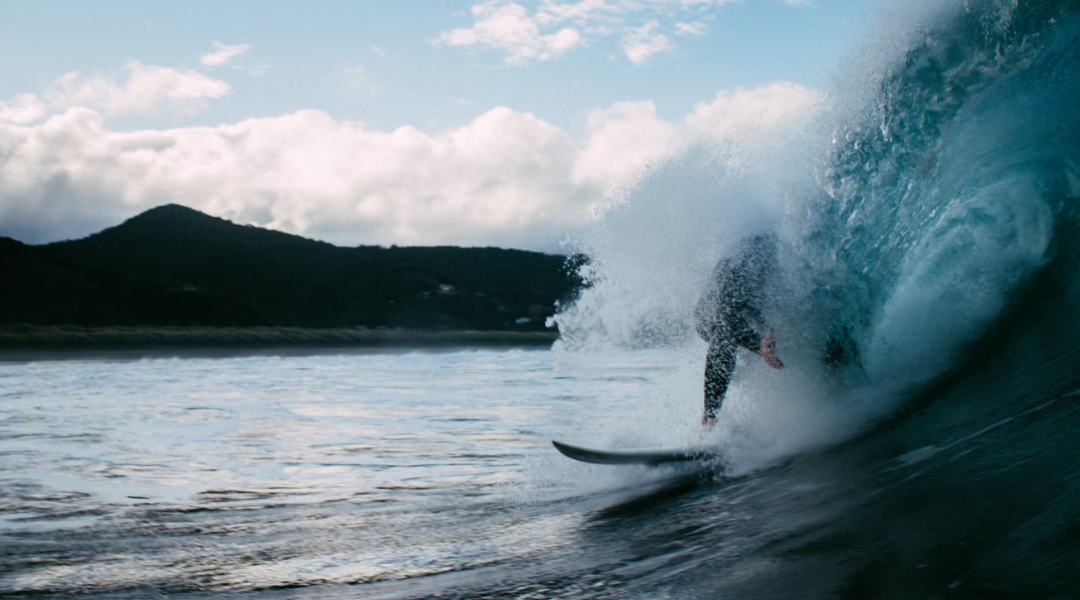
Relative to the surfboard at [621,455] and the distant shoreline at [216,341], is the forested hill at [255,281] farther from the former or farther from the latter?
the surfboard at [621,455]

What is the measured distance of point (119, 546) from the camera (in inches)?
154

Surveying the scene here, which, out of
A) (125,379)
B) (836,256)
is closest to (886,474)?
(836,256)

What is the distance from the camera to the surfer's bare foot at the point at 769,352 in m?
5.39

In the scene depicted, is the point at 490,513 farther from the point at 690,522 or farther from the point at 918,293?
the point at 918,293

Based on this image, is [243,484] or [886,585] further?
[243,484]

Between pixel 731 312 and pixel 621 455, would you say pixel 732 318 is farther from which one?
pixel 621 455

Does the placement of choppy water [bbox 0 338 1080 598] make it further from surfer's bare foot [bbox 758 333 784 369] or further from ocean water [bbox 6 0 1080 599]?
surfer's bare foot [bbox 758 333 784 369]

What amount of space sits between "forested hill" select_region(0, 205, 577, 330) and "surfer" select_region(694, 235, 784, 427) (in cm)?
4698

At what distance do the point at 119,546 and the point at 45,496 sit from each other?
1.70 m

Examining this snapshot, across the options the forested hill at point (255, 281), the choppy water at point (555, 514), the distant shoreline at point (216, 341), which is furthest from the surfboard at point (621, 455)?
the forested hill at point (255, 281)

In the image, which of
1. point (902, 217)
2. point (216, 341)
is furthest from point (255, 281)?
point (902, 217)

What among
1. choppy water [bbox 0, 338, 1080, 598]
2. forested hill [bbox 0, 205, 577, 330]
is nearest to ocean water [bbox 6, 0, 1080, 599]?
choppy water [bbox 0, 338, 1080, 598]

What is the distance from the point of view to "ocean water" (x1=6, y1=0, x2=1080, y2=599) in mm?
3061

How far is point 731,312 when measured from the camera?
220 inches
